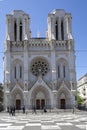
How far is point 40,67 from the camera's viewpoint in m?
69.9

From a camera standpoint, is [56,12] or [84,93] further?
[84,93]

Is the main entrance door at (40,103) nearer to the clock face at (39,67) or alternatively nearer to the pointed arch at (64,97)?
the pointed arch at (64,97)

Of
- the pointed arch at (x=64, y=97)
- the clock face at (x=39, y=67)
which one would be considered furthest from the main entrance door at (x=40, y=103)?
the clock face at (x=39, y=67)

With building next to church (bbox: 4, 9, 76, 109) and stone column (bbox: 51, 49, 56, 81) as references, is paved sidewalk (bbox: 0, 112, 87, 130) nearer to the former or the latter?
building next to church (bbox: 4, 9, 76, 109)

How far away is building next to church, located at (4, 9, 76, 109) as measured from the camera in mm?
66812

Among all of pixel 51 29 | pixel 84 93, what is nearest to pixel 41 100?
pixel 51 29

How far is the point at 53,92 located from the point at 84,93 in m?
51.7

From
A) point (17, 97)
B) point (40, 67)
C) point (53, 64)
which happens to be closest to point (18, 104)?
point (17, 97)

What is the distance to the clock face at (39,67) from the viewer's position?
69.3 meters

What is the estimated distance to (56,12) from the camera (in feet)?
244

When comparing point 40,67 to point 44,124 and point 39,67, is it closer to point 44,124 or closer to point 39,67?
point 39,67

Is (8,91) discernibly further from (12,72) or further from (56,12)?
(56,12)

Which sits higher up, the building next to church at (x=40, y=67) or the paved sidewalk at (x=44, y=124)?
the building next to church at (x=40, y=67)

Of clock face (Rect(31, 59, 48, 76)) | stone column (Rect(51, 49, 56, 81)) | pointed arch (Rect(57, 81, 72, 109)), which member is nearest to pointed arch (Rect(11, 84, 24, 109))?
clock face (Rect(31, 59, 48, 76))
